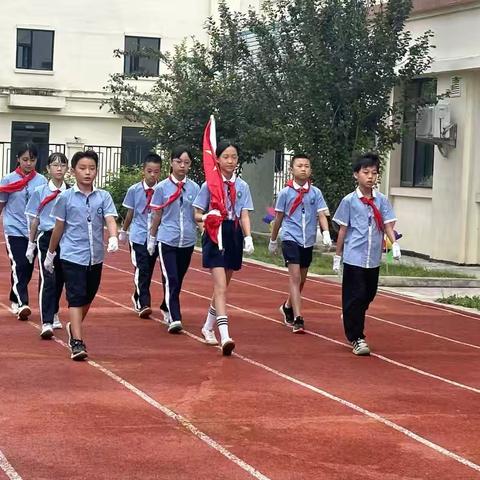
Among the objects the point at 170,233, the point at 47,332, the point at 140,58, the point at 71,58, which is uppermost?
the point at 140,58

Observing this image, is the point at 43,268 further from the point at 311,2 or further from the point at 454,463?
the point at 311,2

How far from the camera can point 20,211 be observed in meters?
13.6

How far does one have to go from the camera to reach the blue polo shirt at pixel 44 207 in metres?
12.4

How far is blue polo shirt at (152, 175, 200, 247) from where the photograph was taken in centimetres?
1287

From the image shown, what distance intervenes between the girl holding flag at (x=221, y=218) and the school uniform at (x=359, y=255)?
3.20 feet

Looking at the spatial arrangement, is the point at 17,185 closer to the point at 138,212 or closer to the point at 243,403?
the point at 138,212

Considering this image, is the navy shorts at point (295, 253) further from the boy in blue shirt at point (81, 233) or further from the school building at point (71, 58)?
the school building at point (71, 58)

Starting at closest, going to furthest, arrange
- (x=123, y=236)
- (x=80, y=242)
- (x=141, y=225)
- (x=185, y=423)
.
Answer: (x=185, y=423), (x=80, y=242), (x=123, y=236), (x=141, y=225)

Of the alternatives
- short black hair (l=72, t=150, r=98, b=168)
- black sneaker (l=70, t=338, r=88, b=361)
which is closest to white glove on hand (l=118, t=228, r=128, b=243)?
short black hair (l=72, t=150, r=98, b=168)

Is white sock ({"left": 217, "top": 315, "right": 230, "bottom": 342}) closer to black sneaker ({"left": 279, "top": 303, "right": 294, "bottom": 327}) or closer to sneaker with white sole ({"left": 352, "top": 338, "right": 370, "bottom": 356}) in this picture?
sneaker with white sole ({"left": 352, "top": 338, "right": 370, "bottom": 356})

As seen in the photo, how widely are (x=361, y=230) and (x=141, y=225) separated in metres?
3.31

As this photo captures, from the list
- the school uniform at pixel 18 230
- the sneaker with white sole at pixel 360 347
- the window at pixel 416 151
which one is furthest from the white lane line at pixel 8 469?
the window at pixel 416 151

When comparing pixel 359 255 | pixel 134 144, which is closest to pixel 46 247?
pixel 359 255

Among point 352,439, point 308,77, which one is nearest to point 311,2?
point 308,77
